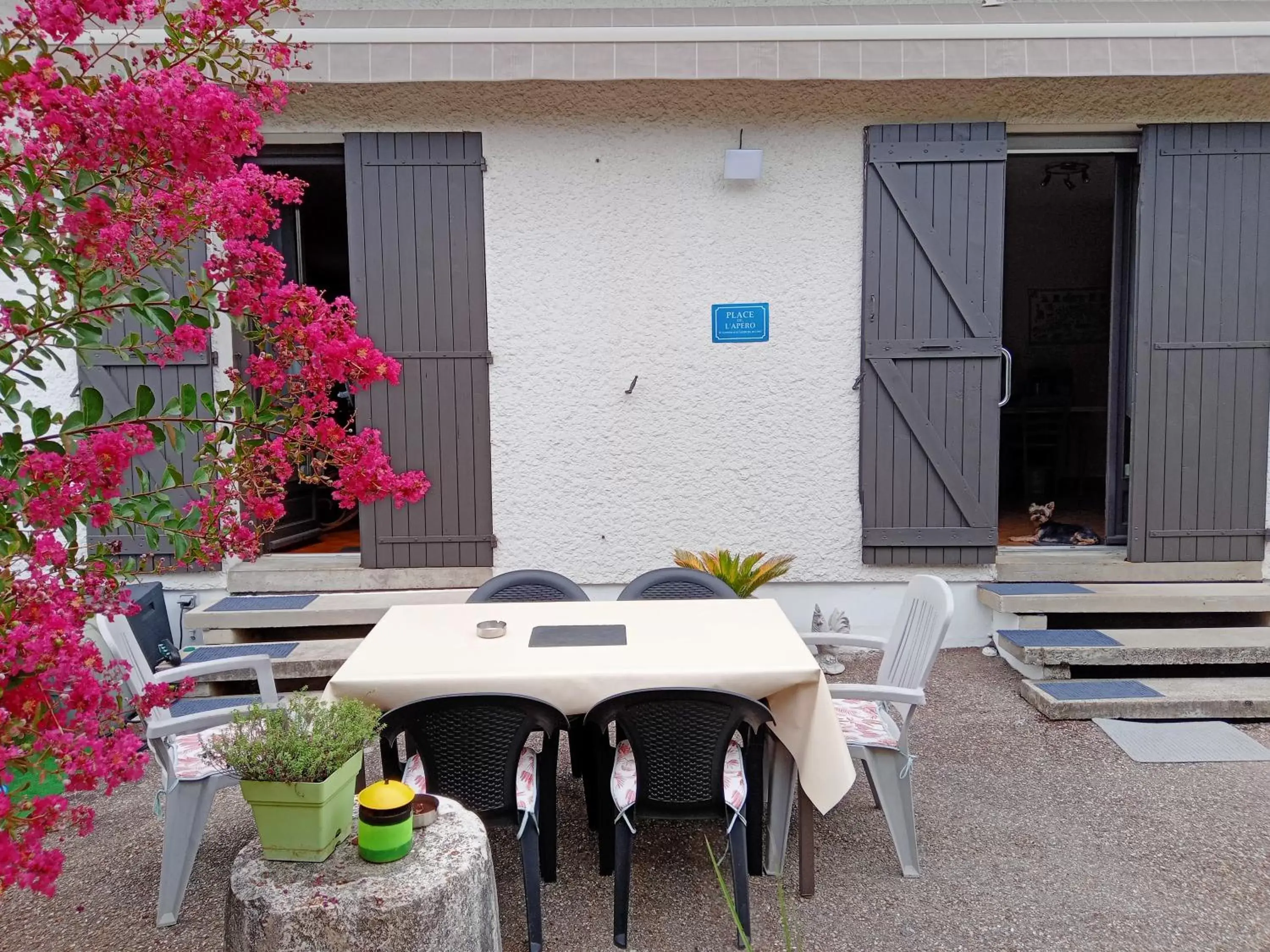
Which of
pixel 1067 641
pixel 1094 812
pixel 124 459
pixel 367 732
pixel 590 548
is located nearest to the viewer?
pixel 124 459

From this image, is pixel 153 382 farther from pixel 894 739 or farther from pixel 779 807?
pixel 894 739

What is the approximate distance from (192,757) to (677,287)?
3.32m

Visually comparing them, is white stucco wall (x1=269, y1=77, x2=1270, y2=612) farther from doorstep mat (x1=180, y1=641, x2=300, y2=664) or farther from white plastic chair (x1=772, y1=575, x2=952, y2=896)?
white plastic chair (x1=772, y1=575, x2=952, y2=896)

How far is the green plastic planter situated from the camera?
1769 millimetres

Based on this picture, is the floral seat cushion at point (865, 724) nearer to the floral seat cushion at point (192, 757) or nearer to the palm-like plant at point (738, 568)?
the palm-like plant at point (738, 568)

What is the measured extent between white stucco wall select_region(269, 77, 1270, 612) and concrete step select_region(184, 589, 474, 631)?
549 mm

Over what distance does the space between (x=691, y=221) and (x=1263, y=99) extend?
10.4 ft

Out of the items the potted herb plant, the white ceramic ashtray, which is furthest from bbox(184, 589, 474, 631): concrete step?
the potted herb plant

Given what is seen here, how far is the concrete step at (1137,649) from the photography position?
13.8ft

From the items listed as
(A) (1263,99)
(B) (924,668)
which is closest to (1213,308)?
(A) (1263,99)

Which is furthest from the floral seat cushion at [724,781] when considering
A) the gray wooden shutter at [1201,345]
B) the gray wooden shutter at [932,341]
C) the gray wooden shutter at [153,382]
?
the gray wooden shutter at [1201,345]

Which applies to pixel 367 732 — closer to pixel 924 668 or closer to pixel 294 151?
pixel 924 668

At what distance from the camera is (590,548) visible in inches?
194

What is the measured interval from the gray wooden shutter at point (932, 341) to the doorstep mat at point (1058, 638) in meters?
0.55
